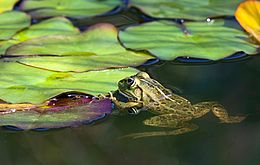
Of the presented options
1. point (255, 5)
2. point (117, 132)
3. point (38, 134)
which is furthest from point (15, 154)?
point (255, 5)

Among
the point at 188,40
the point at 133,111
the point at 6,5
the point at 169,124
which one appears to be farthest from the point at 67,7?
the point at 169,124

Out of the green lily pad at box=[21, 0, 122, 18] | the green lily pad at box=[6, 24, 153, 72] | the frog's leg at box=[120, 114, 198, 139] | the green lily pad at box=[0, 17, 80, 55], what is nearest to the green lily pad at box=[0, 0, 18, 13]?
the green lily pad at box=[21, 0, 122, 18]

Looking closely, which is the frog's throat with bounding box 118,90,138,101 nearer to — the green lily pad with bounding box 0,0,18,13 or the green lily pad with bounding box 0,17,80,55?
the green lily pad with bounding box 0,17,80,55

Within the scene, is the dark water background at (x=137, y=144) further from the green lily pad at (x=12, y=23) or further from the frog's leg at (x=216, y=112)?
the green lily pad at (x=12, y=23)

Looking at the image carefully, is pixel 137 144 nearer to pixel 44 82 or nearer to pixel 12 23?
pixel 44 82

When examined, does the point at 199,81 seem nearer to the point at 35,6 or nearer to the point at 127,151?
the point at 127,151
